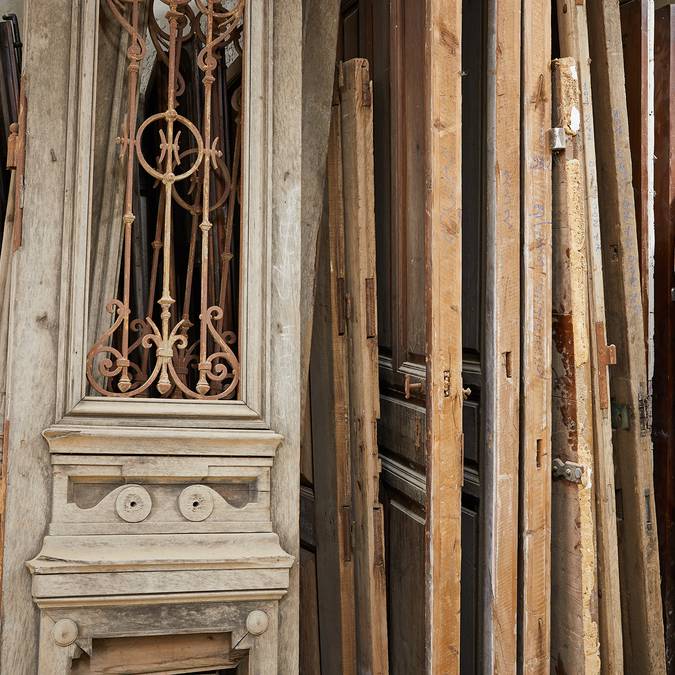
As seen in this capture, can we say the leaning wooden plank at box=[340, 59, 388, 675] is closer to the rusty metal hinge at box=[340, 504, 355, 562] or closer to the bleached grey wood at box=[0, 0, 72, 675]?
the rusty metal hinge at box=[340, 504, 355, 562]

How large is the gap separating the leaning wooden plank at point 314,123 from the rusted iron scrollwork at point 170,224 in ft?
0.79

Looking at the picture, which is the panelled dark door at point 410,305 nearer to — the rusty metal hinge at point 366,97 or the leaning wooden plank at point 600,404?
the rusty metal hinge at point 366,97

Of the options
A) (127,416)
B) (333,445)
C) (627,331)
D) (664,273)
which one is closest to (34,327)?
(127,416)

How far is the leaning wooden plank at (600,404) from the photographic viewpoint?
189 centimetres

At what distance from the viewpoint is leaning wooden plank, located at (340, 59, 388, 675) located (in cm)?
203

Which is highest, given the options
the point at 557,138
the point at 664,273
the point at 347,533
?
the point at 557,138

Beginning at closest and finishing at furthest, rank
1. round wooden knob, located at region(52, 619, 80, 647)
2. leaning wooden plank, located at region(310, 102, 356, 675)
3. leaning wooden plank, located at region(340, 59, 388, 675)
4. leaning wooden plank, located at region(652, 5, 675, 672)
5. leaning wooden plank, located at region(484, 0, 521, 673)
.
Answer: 1. round wooden knob, located at region(52, 619, 80, 647)
2. leaning wooden plank, located at region(484, 0, 521, 673)
3. leaning wooden plank, located at region(340, 59, 388, 675)
4. leaning wooden plank, located at region(310, 102, 356, 675)
5. leaning wooden plank, located at region(652, 5, 675, 672)

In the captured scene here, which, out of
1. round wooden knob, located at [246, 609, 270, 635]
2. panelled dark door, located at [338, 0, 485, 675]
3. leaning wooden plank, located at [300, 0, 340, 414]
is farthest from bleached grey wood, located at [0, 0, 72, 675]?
panelled dark door, located at [338, 0, 485, 675]

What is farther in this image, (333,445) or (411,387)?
(333,445)

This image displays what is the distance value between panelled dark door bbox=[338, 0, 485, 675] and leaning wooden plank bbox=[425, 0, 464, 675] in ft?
0.67

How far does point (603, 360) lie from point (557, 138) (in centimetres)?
55

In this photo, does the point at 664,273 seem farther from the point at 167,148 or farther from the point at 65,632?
the point at 65,632

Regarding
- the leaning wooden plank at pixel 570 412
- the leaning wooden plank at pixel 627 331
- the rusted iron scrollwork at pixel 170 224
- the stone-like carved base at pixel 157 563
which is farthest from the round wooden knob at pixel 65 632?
the leaning wooden plank at pixel 627 331

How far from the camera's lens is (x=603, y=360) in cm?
190
